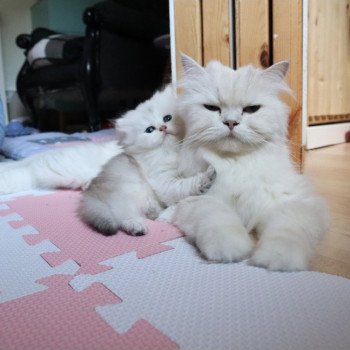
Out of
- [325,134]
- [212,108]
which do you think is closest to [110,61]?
[325,134]

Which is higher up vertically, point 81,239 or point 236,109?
point 236,109

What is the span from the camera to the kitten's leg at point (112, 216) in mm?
852

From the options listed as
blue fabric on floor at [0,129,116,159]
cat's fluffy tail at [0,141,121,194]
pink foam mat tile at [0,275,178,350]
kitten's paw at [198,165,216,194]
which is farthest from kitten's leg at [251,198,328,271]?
blue fabric on floor at [0,129,116,159]

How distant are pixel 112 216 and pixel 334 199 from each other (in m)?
0.74

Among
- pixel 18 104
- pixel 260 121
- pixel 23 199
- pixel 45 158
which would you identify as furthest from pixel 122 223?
pixel 18 104

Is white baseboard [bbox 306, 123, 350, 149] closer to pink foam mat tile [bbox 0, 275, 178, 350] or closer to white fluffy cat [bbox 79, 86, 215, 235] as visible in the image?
white fluffy cat [bbox 79, 86, 215, 235]

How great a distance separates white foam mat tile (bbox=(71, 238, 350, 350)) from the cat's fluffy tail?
2.49ft

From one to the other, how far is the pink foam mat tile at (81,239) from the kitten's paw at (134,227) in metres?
0.01

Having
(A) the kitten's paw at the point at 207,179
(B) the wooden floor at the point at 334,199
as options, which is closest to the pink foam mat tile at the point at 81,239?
(A) the kitten's paw at the point at 207,179

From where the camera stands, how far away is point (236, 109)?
840mm

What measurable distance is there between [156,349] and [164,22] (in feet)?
9.29

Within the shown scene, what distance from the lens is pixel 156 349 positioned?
18.3 inches

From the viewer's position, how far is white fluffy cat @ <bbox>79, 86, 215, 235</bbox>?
2.89 ft

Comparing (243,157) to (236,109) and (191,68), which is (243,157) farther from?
(191,68)
